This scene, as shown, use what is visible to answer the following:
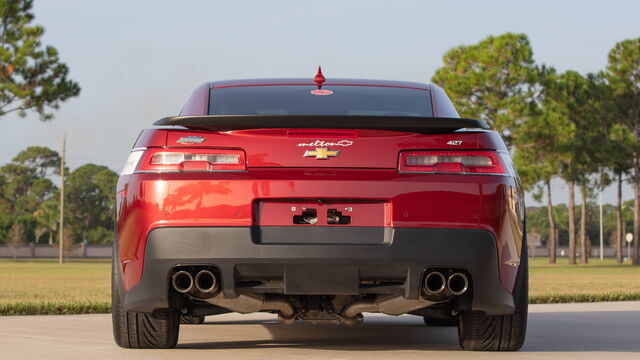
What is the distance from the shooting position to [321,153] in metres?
5.20

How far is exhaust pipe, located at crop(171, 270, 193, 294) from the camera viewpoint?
17.2 feet

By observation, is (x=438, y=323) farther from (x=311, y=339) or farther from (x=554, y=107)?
(x=554, y=107)

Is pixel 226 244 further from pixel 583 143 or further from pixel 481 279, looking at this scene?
pixel 583 143

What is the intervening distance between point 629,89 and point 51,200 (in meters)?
73.4

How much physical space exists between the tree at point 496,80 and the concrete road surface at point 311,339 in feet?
137

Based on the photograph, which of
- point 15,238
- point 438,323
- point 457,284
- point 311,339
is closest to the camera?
point 457,284

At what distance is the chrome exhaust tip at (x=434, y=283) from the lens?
17.1ft

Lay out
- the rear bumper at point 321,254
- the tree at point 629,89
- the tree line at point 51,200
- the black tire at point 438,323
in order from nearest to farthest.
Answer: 1. the rear bumper at point 321,254
2. the black tire at point 438,323
3. the tree at point 629,89
4. the tree line at point 51,200

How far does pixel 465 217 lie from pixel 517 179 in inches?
21.6

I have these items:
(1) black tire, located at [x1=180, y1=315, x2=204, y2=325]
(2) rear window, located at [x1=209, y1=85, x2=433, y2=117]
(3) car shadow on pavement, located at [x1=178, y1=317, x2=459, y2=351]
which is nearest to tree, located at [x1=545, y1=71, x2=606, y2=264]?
(3) car shadow on pavement, located at [x1=178, y1=317, x2=459, y2=351]

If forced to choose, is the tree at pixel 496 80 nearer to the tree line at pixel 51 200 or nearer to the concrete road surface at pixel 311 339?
the concrete road surface at pixel 311 339

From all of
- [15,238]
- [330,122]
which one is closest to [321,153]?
[330,122]

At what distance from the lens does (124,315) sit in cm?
591

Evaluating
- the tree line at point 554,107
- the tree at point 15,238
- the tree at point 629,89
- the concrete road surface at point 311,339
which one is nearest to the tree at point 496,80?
the tree line at point 554,107
